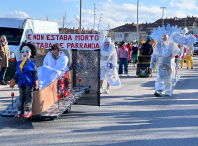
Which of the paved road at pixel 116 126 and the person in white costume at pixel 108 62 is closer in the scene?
the paved road at pixel 116 126

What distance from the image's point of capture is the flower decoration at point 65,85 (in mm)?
6856

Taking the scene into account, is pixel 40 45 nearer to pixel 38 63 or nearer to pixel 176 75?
pixel 38 63

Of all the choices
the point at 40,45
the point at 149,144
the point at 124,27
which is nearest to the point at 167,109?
the point at 149,144

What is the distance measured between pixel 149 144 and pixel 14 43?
979 centimetres

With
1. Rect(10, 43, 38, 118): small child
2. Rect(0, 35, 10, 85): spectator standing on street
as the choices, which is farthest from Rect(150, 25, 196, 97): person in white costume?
Rect(0, 35, 10, 85): spectator standing on street

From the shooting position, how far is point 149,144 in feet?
16.4

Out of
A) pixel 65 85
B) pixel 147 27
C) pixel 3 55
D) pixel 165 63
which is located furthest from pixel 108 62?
Result: pixel 147 27

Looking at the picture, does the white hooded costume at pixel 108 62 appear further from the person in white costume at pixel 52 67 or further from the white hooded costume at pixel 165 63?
the person in white costume at pixel 52 67

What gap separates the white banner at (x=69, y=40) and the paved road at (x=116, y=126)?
1562mm

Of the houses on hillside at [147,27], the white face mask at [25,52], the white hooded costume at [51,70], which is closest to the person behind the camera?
the white face mask at [25,52]

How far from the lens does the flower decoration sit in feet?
22.5

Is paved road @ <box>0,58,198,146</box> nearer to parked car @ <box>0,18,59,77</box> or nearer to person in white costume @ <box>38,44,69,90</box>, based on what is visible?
person in white costume @ <box>38,44,69,90</box>

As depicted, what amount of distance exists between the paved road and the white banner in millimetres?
1562

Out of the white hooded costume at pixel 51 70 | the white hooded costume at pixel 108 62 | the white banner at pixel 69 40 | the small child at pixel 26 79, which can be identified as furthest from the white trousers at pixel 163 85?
the small child at pixel 26 79
